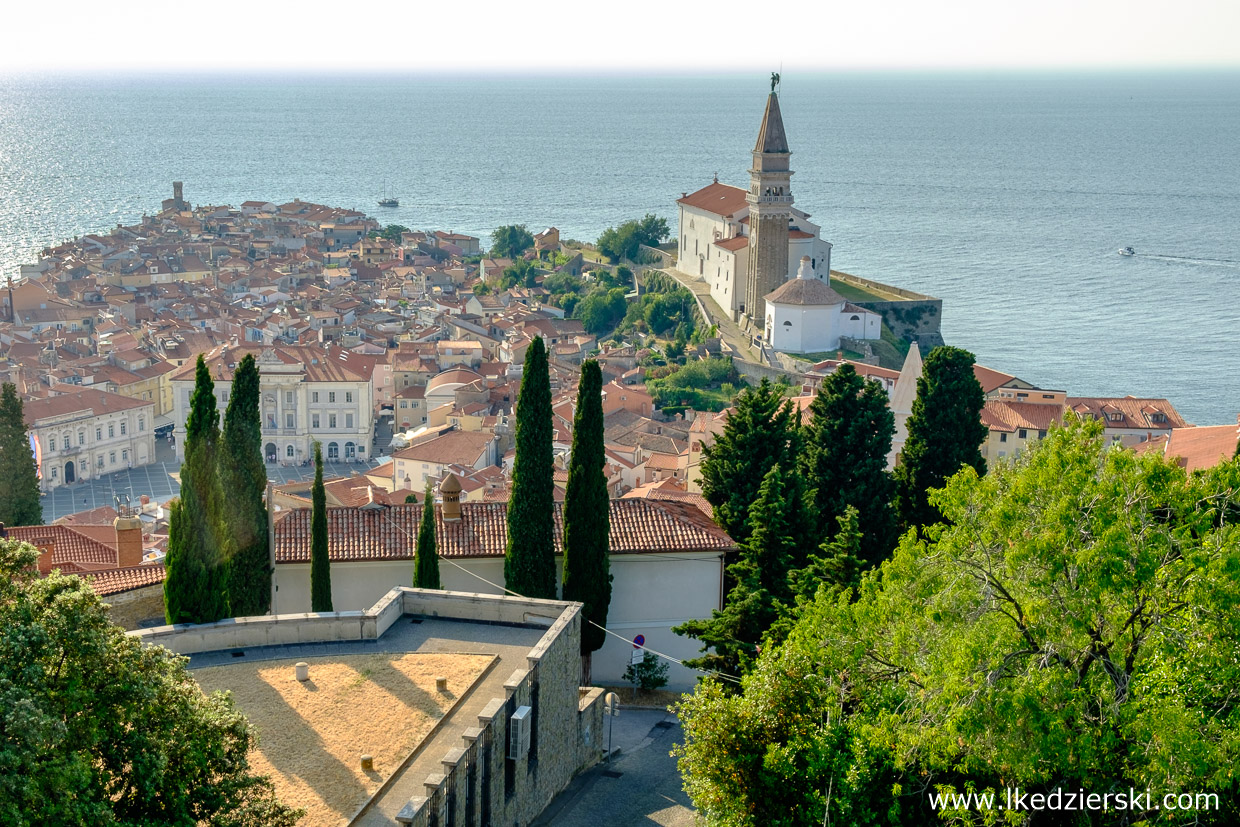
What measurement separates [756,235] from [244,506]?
153 feet

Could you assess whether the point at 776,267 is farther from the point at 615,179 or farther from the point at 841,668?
the point at 615,179

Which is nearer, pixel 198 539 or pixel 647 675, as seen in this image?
pixel 198 539

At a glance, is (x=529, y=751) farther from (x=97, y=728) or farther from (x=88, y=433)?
(x=88, y=433)

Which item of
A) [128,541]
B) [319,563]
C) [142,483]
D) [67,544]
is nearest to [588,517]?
[319,563]

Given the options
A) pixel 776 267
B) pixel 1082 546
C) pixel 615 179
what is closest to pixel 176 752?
pixel 1082 546

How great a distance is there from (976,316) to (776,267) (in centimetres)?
2492

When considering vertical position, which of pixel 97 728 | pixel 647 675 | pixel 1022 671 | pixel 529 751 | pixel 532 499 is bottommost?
Answer: pixel 647 675

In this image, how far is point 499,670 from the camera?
14.2m

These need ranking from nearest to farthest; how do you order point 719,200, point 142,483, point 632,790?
1. point 632,790
2. point 142,483
3. point 719,200

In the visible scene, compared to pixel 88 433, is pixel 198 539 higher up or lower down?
higher up

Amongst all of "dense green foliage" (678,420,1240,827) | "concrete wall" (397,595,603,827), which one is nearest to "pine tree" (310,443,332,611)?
"concrete wall" (397,595,603,827)

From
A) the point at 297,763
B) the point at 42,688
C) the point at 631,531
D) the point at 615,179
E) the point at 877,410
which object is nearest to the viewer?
the point at 42,688

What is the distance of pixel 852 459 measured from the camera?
2233 cm

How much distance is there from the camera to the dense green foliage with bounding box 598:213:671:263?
83.1 meters
